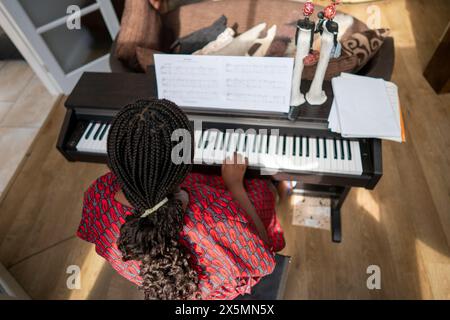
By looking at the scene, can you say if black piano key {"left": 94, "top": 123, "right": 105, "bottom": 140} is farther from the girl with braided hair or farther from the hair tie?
the hair tie

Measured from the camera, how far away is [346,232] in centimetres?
199

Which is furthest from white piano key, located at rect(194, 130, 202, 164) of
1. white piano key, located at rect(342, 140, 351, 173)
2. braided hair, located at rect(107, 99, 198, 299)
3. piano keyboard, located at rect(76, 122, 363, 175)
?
white piano key, located at rect(342, 140, 351, 173)


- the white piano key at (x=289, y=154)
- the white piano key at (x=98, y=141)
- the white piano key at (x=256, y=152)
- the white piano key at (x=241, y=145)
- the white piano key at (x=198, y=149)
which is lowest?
the white piano key at (x=289, y=154)

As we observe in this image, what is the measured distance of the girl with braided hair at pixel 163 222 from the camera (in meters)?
0.82

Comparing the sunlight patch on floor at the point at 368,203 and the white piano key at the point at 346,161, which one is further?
the sunlight patch on floor at the point at 368,203

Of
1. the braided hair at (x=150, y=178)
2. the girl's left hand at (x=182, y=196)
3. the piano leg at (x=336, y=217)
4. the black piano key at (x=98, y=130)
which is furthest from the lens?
the piano leg at (x=336, y=217)

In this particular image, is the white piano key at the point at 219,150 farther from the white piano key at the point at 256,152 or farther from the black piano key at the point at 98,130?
the black piano key at the point at 98,130

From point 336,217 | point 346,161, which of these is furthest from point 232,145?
point 336,217

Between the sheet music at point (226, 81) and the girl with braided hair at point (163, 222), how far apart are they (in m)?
0.49

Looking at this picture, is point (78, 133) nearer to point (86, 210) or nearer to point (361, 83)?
point (86, 210)

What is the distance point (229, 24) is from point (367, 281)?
82.7 inches

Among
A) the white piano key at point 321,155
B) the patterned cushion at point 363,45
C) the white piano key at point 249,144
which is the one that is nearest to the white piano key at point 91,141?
the white piano key at point 249,144

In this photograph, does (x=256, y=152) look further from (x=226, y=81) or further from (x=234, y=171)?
(x=226, y=81)

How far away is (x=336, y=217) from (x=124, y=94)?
1.56 metres
